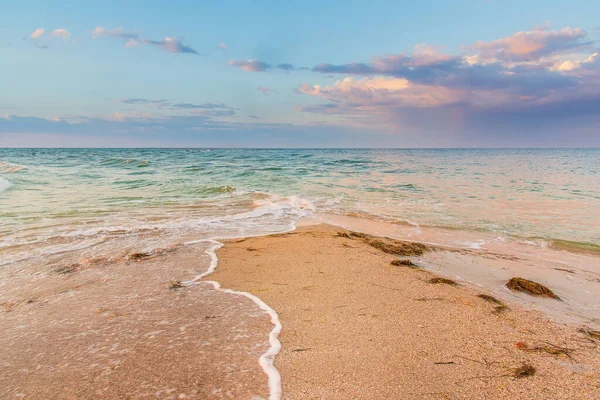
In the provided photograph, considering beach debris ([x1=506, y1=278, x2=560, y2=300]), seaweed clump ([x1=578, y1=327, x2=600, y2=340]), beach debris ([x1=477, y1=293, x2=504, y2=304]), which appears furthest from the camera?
beach debris ([x1=506, y1=278, x2=560, y2=300])

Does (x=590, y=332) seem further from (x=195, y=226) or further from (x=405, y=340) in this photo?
Answer: (x=195, y=226)

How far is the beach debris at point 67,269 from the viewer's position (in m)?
5.23

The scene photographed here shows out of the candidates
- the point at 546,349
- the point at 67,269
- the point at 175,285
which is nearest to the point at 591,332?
the point at 546,349

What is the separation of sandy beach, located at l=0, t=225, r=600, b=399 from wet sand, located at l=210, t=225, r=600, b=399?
0.5 inches

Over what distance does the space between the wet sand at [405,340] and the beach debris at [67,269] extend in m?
2.40

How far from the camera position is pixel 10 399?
2.40 metres

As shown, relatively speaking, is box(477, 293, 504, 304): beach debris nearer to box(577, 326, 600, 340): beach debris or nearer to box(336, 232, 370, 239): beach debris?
box(577, 326, 600, 340): beach debris

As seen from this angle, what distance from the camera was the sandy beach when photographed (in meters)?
2.51

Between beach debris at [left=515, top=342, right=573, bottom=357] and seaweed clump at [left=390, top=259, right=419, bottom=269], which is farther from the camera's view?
seaweed clump at [left=390, top=259, right=419, bottom=269]

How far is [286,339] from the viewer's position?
3.13 meters

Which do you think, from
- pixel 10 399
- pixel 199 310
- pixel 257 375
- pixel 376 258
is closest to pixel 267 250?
pixel 376 258

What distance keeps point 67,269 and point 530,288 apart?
691 centimetres

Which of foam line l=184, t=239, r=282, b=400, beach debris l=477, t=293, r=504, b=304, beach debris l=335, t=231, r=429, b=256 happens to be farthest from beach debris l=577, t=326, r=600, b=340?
foam line l=184, t=239, r=282, b=400

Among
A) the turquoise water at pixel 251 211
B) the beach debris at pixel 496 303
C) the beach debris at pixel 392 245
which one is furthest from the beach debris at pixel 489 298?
the turquoise water at pixel 251 211
